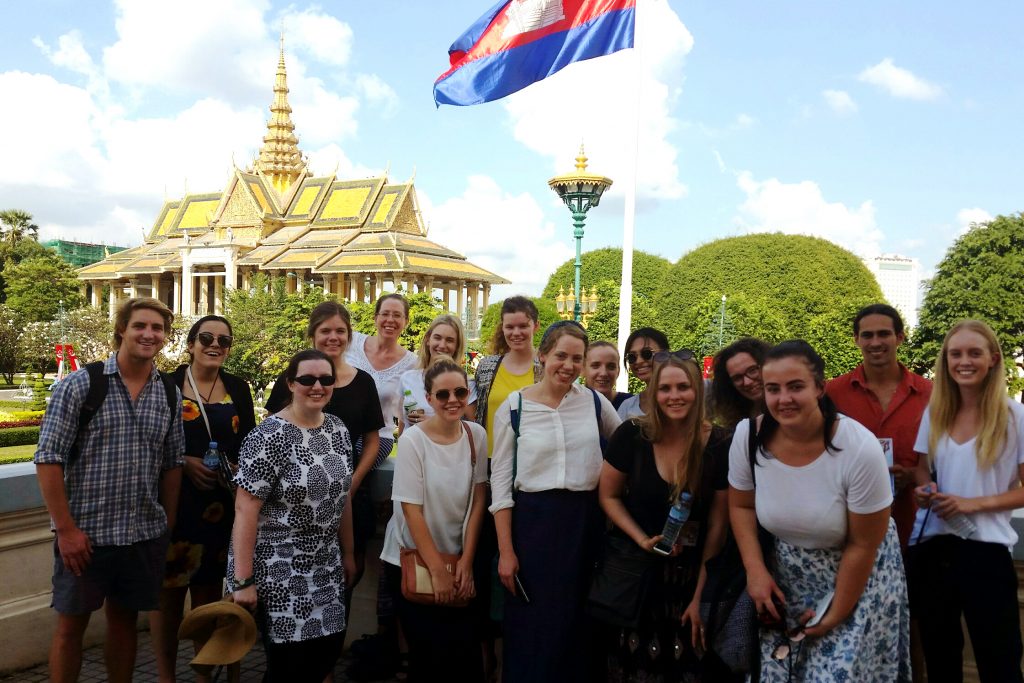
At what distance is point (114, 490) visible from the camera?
288 centimetres

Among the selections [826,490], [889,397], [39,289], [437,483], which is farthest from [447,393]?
[39,289]

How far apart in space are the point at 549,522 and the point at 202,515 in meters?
1.47

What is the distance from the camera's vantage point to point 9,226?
47750 millimetres

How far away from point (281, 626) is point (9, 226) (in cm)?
5418

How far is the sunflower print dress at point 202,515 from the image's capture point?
10.7 ft

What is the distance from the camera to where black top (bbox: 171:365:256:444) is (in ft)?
11.0

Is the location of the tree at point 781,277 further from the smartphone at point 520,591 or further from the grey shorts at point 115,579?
the grey shorts at point 115,579

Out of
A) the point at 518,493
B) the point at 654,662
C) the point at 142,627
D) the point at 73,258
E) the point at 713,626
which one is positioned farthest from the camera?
the point at 73,258

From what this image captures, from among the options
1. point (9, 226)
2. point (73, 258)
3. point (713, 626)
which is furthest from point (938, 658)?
A: point (73, 258)

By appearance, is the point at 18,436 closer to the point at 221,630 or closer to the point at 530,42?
the point at 530,42

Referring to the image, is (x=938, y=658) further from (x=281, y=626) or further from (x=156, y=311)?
(x=156, y=311)

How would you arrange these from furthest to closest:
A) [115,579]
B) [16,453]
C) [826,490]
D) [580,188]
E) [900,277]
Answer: [900,277]
[16,453]
[580,188]
[115,579]
[826,490]

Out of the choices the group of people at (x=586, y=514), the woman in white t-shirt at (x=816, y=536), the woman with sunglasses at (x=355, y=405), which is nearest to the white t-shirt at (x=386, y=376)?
the woman with sunglasses at (x=355, y=405)

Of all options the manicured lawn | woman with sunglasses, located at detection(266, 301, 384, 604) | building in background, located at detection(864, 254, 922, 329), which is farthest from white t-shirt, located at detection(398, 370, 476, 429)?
building in background, located at detection(864, 254, 922, 329)
